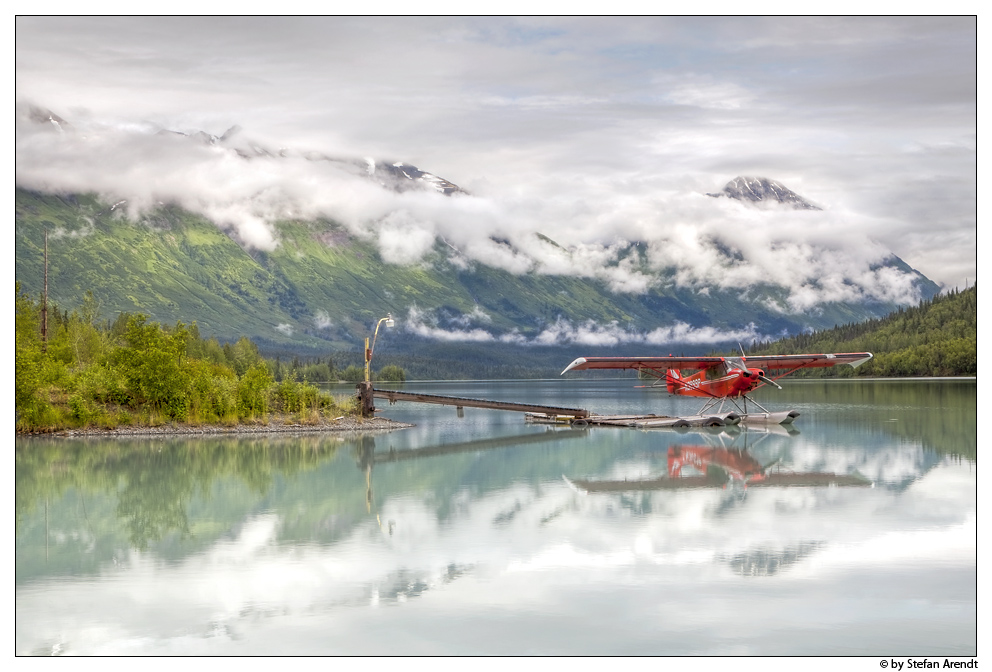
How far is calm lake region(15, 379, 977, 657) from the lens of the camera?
10992 mm

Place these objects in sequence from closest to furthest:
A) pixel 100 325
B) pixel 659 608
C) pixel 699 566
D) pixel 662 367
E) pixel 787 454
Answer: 1. pixel 659 608
2. pixel 699 566
3. pixel 787 454
4. pixel 662 367
5. pixel 100 325

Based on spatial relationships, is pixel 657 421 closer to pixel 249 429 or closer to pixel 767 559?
pixel 249 429

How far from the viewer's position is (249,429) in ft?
128

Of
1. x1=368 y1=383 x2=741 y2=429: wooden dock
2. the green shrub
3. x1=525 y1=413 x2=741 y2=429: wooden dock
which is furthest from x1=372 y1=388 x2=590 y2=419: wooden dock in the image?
the green shrub

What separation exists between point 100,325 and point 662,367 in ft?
172

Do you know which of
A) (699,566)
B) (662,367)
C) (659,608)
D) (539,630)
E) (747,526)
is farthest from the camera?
(662,367)

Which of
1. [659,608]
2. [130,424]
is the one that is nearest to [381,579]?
[659,608]

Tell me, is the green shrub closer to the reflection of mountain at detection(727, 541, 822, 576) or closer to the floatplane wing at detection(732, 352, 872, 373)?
the floatplane wing at detection(732, 352, 872, 373)

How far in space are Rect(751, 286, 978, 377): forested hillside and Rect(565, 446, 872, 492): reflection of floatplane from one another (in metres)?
102

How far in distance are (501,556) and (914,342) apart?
5591 inches

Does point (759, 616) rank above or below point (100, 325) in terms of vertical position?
below

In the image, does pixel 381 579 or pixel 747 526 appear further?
pixel 747 526

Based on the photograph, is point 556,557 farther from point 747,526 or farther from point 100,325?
point 100,325

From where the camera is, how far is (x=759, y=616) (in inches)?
452
